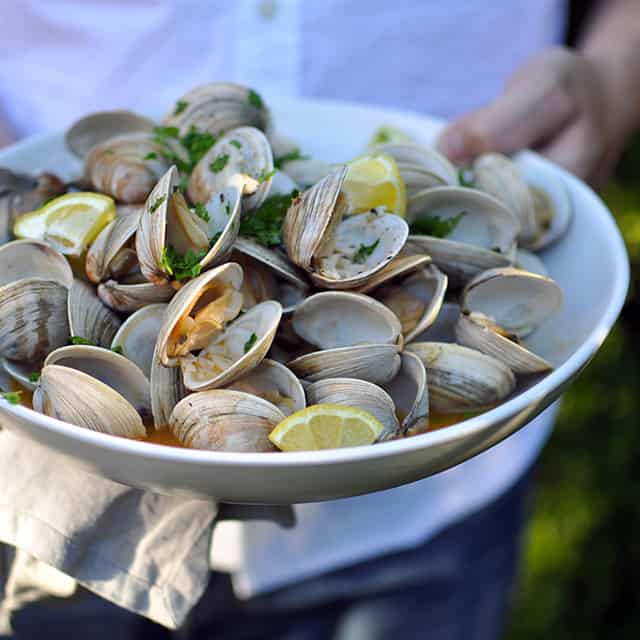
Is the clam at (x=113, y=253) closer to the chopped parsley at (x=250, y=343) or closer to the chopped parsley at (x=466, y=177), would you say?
the chopped parsley at (x=250, y=343)

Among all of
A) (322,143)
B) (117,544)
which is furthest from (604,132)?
(117,544)

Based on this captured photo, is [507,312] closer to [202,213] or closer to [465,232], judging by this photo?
[465,232]

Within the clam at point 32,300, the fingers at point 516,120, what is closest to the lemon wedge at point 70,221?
the clam at point 32,300

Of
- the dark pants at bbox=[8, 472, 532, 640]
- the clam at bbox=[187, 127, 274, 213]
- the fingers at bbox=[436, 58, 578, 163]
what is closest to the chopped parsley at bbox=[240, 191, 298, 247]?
the clam at bbox=[187, 127, 274, 213]

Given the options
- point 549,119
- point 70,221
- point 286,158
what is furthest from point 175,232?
point 549,119

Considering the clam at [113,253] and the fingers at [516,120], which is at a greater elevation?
the clam at [113,253]

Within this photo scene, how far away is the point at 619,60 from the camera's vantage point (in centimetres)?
134

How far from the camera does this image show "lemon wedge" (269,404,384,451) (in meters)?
0.70

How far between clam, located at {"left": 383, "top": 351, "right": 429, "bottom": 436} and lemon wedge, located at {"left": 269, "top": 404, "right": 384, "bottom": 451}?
0.06 metres

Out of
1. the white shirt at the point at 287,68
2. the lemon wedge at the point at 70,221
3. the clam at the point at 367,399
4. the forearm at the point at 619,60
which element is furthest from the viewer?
the forearm at the point at 619,60

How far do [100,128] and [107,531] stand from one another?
0.48 m

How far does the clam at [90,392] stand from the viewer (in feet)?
2.32

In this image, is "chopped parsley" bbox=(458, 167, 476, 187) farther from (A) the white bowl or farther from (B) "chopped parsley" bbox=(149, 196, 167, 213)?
(B) "chopped parsley" bbox=(149, 196, 167, 213)

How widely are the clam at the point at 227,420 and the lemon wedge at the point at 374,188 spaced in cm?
25
